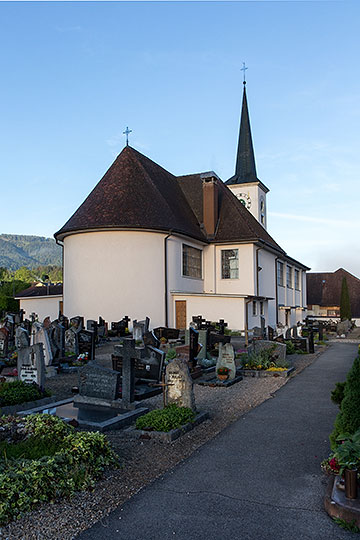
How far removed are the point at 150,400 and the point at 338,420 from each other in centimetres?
562

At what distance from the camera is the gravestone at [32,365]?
9.73 metres

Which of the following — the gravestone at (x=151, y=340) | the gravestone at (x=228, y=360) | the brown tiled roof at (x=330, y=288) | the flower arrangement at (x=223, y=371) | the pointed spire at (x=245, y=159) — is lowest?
the flower arrangement at (x=223, y=371)

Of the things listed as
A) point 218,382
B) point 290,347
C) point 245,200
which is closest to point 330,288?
point 245,200

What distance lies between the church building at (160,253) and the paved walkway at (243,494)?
65.4 feet

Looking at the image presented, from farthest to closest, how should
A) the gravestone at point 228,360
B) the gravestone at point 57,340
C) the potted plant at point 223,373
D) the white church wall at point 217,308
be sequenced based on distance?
the white church wall at point 217,308 → the gravestone at point 57,340 → the gravestone at point 228,360 → the potted plant at point 223,373

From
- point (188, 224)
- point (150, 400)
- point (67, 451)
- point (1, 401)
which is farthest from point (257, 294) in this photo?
point (67, 451)

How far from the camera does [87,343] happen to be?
15797 millimetres

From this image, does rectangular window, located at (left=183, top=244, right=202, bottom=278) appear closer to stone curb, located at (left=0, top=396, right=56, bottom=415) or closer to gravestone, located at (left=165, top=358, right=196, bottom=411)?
stone curb, located at (left=0, top=396, right=56, bottom=415)

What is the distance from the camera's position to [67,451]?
5.27 m

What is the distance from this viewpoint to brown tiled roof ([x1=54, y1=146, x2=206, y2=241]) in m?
27.3

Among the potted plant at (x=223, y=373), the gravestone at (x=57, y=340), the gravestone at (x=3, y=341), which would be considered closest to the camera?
the potted plant at (x=223, y=373)

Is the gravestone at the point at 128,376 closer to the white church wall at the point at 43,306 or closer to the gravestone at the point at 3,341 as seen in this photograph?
the gravestone at the point at 3,341

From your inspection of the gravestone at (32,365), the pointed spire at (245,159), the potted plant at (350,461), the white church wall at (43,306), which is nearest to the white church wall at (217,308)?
the white church wall at (43,306)

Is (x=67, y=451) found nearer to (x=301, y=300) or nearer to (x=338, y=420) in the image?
(x=338, y=420)
